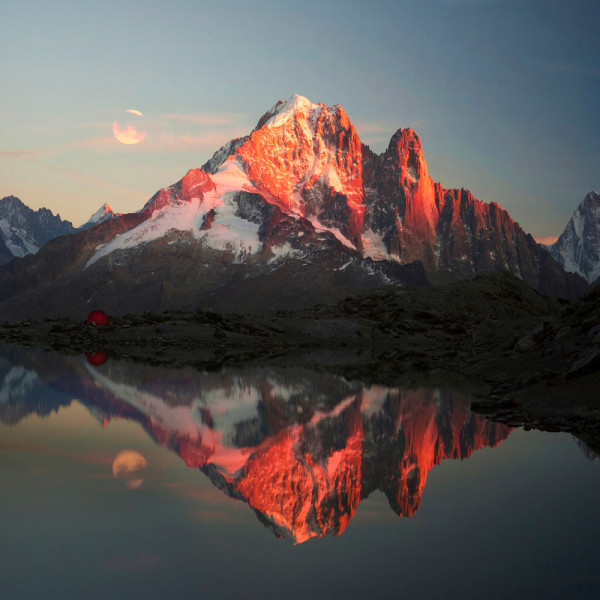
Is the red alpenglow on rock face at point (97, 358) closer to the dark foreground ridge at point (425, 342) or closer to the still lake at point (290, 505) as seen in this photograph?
the dark foreground ridge at point (425, 342)

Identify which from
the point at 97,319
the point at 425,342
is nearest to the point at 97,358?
the point at 97,319

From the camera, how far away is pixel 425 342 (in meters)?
107

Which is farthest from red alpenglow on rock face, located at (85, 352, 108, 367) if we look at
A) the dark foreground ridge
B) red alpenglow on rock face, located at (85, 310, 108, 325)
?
red alpenglow on rock face, located at (85, 310, 108, 325)

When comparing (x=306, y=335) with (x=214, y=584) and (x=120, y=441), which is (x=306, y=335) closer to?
(x=120, y=441)

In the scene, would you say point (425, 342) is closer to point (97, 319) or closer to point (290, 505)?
point (97, 319)

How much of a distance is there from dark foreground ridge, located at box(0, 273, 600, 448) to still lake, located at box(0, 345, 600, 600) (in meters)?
5.73

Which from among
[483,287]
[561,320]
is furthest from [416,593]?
[483,287]

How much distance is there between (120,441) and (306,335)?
8637cm

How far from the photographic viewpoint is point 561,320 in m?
59.5

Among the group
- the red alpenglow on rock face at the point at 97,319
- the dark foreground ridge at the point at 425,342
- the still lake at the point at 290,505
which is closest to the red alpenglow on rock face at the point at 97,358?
the dark foreground ridge at the point at 425,342

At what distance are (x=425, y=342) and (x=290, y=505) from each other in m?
92.3

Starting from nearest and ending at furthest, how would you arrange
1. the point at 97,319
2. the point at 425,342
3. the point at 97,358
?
the point at 97,358 < the point at 425,342 < the point at 97,319

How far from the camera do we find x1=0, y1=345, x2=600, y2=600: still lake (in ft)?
41.2

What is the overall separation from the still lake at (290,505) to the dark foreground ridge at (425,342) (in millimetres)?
5729
